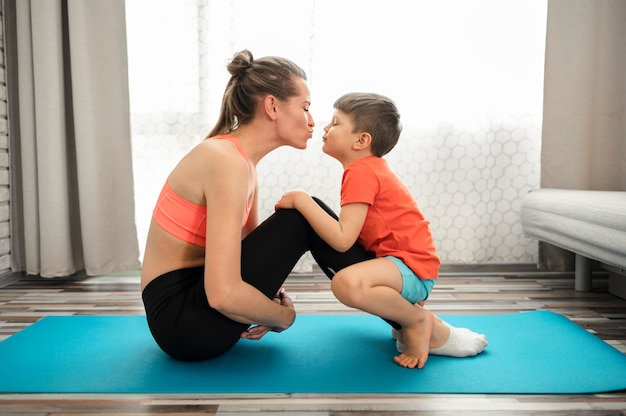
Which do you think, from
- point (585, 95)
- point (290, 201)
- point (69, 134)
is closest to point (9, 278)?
point (69, 134)

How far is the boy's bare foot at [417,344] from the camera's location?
146 centimetres

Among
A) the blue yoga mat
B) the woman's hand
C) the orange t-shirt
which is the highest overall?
the orange t-shirt

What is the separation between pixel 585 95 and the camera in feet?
8.59

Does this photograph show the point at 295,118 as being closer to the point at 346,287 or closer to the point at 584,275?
the point at 346,287

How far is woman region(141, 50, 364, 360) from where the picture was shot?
1316 mm

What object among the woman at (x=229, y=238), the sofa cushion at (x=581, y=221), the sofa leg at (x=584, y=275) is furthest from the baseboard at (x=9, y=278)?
the sofa leg at (x=584, y=275)

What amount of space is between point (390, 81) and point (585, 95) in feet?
3.01

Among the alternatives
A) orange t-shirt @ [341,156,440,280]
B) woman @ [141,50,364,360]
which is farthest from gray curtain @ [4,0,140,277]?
orange t-shirt @ [341,156,440,280]

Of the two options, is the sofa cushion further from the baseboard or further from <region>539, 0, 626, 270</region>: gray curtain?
the baseboard

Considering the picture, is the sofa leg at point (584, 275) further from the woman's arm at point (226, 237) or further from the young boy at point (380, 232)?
the woman's arm at point (226, 237)

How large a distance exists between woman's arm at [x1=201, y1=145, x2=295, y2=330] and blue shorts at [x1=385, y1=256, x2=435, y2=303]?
386mm

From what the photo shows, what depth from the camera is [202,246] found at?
1483mm

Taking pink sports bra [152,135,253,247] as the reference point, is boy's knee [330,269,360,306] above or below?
below

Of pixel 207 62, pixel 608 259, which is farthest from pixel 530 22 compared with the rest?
pixel 207 62
